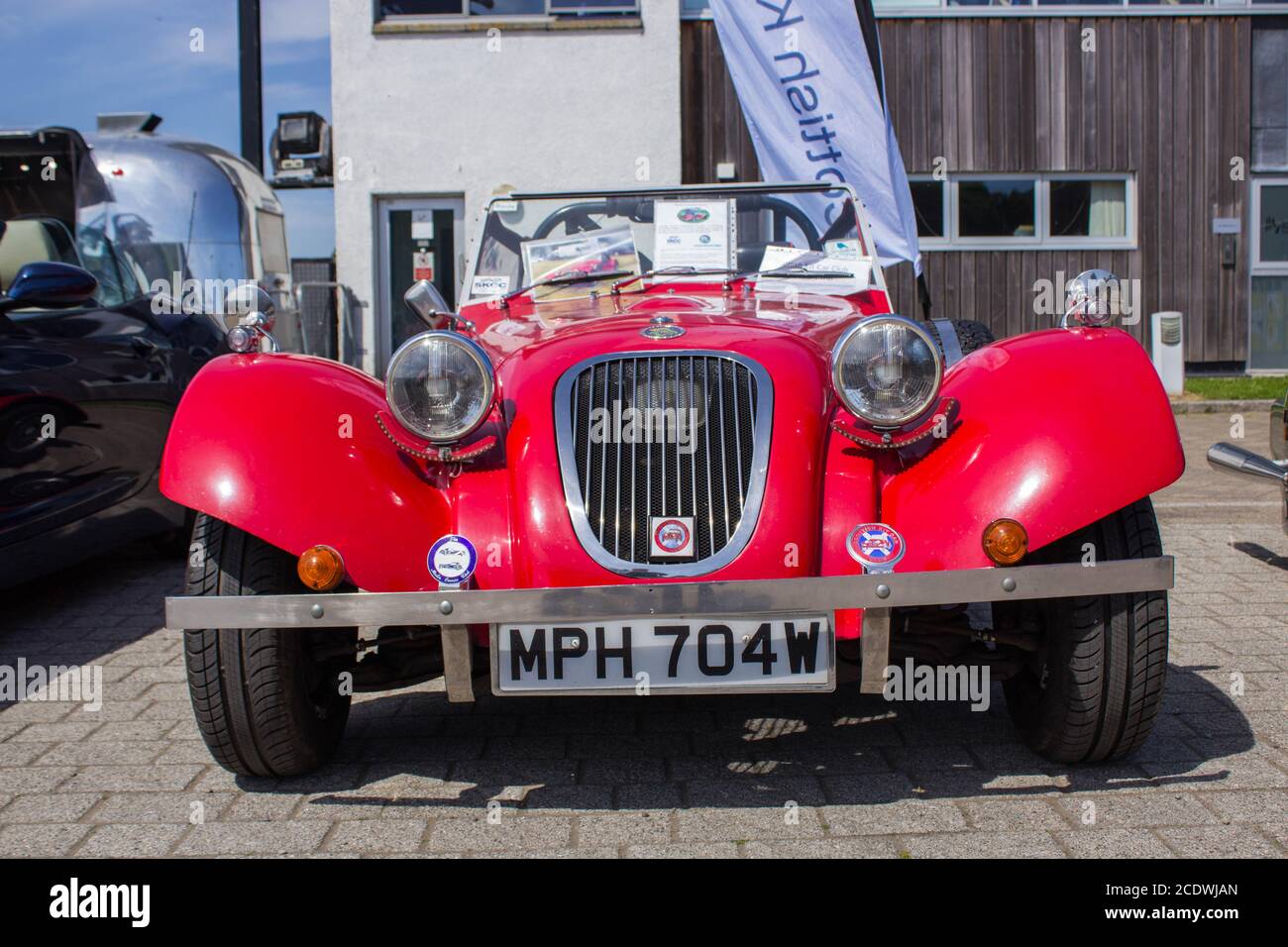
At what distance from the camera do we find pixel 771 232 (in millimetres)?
4641

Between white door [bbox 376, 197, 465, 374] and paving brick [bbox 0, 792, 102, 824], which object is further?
white door [bbox 376, 197, 465, 374]

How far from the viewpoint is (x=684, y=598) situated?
2.58 meters

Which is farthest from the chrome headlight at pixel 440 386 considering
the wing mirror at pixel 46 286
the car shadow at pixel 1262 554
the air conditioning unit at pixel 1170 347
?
the air conditioning unit at pixel 1170 347

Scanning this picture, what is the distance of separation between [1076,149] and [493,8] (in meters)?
6.12

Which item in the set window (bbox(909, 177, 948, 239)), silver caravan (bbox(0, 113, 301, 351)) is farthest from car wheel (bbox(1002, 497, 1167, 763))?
window (bbox(909, 177, 948, 239))

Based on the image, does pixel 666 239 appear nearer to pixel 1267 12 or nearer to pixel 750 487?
pixel 750 487

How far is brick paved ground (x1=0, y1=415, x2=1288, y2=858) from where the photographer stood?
2.69 meters

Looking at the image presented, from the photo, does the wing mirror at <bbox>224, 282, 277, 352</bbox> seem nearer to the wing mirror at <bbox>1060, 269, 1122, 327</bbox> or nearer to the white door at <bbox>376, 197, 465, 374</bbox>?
the wing mirror at <bbox>1060, 269, 1122, 327</bbox>

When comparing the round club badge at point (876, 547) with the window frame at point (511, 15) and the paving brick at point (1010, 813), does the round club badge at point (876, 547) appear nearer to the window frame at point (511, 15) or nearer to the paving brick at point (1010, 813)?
the paving brick at point (1010, 813)

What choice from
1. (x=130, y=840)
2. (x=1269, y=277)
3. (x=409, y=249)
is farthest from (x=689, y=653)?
(x=1269, y=277)

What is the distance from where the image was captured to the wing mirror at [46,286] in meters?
4.38

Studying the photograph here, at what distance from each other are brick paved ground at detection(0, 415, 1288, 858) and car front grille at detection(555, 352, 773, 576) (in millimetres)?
634

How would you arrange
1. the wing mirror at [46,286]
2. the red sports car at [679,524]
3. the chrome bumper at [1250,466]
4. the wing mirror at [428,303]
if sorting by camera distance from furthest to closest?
the chrome bumper at [1250,466]
the wing mirror at [46,286]
the wing mirror at [428,303]
the red sports car at [679,524]
